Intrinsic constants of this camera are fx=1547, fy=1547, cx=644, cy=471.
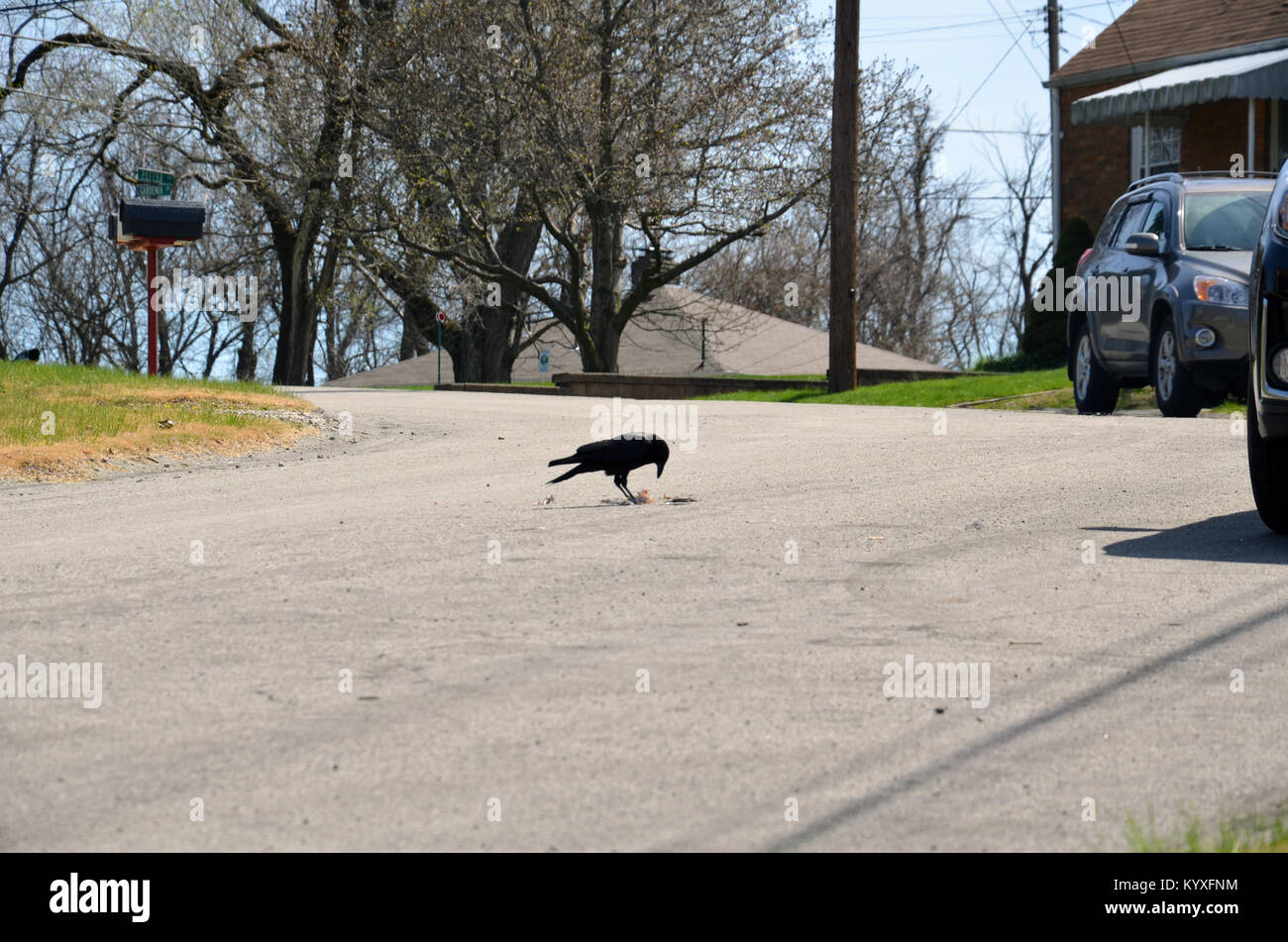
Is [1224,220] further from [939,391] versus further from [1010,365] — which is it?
[1010,365]

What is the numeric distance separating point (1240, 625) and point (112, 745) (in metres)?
4.23

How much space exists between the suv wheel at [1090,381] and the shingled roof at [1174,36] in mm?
Result: 13775

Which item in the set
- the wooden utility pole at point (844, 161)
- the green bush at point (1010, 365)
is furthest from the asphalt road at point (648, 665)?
the green bush at point (1010, 365)

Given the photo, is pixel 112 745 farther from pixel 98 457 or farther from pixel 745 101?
pixel 745 101

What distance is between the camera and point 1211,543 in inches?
322

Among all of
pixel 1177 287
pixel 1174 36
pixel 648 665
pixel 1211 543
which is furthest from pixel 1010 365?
pixel 648 665

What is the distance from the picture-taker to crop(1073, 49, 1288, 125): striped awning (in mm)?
26047

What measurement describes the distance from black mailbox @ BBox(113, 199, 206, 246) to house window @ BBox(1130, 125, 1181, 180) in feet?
60.0

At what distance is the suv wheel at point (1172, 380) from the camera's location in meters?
14.8

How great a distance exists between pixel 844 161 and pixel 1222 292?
12.0 m

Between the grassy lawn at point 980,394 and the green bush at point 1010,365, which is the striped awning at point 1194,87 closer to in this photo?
the green bush at point 1010,365

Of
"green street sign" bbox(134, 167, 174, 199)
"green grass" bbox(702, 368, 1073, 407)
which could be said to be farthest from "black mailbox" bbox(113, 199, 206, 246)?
"green grass" bbox(702, 368, 1073, 407)

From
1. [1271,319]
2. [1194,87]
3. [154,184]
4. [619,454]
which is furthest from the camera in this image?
[1194,87]
